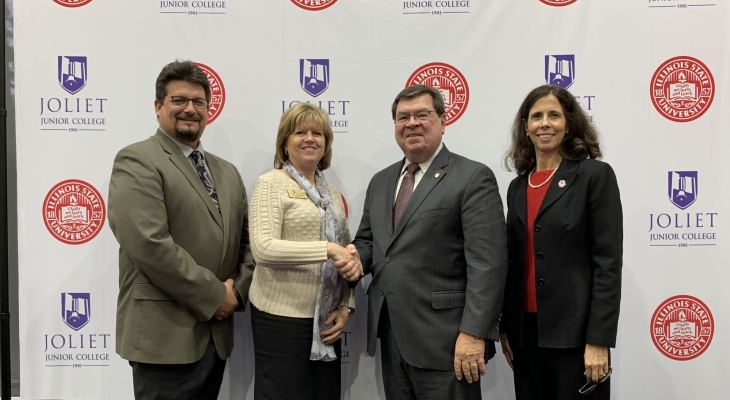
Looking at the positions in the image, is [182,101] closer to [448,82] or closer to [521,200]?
[448,82]

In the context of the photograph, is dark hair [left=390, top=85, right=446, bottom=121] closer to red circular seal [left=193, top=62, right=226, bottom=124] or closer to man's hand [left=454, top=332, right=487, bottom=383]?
man's hand [left=454, top=332, right=487, bottom=383]

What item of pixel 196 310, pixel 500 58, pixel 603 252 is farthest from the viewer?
pixel 500 58

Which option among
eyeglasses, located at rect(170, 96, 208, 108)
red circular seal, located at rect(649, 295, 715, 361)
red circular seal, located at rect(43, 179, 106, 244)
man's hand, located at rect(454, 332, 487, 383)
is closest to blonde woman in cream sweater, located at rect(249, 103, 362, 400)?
eyeglasses, located at rect(170, 96, 208, 108)

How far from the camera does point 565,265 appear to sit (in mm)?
1684

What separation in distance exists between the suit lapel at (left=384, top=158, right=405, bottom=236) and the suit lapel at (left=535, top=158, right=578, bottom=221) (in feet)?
1.94

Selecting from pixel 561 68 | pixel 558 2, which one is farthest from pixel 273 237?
pixel 558 2

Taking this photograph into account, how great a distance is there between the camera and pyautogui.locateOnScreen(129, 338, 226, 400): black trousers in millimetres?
1831

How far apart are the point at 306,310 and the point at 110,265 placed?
54.6 inches

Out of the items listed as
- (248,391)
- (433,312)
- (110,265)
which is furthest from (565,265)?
(110,265)

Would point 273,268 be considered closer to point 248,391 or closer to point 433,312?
point 433,312

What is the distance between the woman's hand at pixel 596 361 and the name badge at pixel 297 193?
1293 mm

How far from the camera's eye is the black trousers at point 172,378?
6.01 feet

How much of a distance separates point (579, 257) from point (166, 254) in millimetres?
1618

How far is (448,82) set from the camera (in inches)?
99.0
